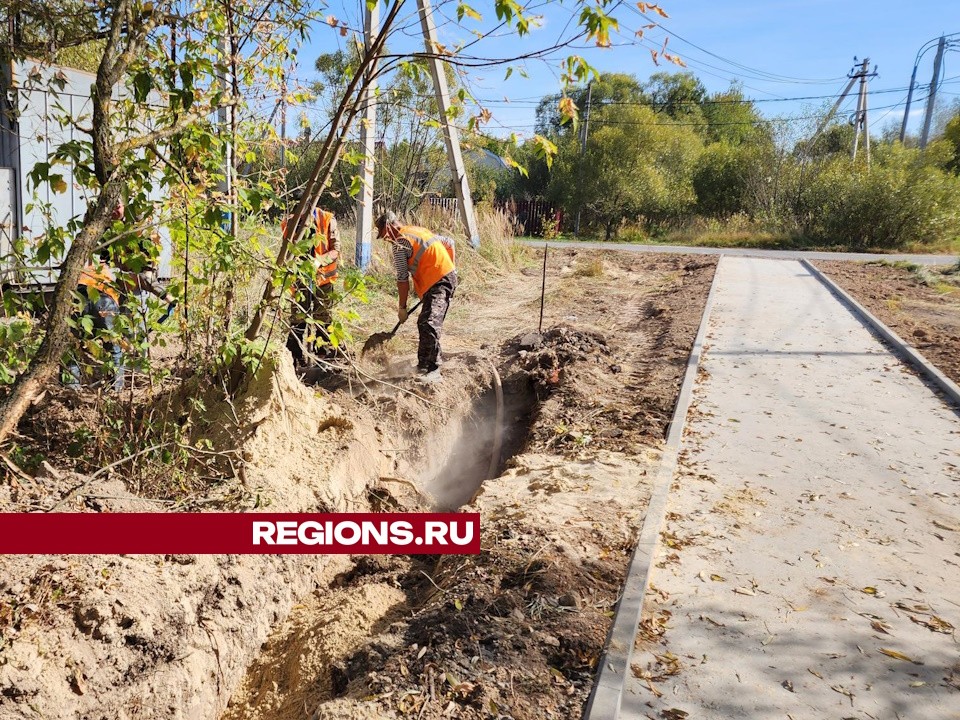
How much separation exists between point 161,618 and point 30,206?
74.6 inches

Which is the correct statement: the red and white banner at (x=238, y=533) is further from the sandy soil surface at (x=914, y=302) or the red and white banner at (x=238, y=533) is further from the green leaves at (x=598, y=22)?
the sandy soil surface at (x=914, y=302)

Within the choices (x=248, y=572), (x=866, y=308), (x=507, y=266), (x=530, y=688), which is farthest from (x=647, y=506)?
(x=507, y=266)

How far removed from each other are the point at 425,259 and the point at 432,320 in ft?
2.06

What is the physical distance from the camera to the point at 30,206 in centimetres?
303

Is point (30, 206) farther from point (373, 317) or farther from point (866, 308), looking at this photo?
point (866, 308)

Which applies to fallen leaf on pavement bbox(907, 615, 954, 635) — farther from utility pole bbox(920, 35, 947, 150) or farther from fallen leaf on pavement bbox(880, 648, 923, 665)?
utility pole bbox(920, 35, 947, 150)

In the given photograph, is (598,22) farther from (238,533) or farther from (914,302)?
(914,302)

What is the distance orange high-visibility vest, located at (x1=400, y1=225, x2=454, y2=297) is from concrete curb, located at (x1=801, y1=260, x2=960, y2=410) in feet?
17.0

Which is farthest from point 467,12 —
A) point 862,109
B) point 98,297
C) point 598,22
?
point 862,109

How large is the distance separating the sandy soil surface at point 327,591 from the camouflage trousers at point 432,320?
101 cm

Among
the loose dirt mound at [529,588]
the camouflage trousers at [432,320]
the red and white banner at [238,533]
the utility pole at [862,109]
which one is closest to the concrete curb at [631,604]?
the loose dirt mound at [529,588]

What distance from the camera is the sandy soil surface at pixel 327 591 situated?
2734 millimetres

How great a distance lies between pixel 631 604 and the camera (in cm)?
335

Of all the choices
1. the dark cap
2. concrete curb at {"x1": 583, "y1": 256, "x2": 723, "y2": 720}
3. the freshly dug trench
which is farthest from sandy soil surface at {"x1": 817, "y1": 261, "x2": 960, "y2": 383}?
the dark cap
